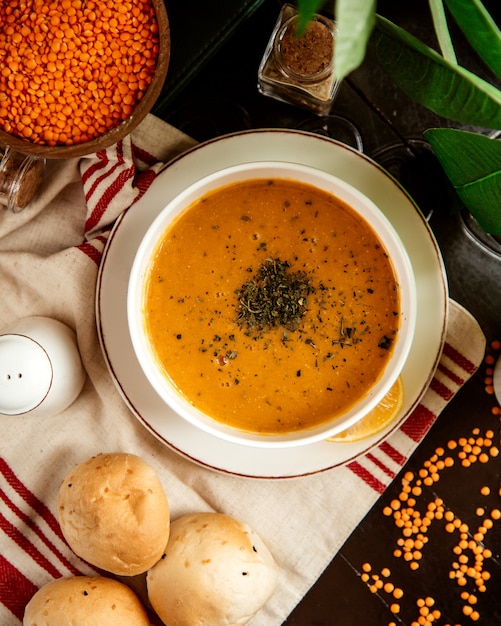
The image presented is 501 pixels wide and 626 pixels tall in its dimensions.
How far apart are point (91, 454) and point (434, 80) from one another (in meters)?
1.67

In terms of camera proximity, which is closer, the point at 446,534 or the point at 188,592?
the point at 188,592

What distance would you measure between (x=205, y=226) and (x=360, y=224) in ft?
1.56

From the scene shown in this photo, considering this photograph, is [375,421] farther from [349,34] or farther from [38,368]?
[349,34]

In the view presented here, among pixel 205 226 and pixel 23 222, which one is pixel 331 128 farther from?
pixel 23 222

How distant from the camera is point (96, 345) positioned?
7.71 ft

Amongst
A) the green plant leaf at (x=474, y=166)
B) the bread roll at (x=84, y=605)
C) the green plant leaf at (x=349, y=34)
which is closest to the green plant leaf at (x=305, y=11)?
the green plant leaf at (x=349, y=34)

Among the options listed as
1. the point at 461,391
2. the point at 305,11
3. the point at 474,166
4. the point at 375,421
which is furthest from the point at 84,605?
the point at 305,11

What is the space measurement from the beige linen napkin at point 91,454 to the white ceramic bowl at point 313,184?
0.32 metres

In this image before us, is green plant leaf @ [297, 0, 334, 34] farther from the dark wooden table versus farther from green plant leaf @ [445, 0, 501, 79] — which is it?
the dark wooden table

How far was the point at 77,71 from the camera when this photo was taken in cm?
204

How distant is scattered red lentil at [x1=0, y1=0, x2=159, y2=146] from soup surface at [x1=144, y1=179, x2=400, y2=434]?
0.41 m

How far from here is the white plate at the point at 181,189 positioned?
2.11 m

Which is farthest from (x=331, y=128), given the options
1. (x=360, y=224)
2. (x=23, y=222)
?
(x=23, y=222)

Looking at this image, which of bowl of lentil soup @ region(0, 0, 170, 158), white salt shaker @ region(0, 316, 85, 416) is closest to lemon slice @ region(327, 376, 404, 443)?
white salt shaker @ region(0, 316, 85, 416)
